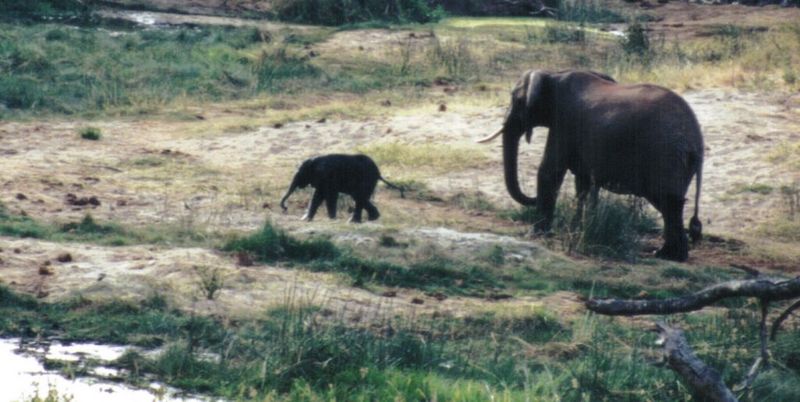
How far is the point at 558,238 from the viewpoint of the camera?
13.4 meters

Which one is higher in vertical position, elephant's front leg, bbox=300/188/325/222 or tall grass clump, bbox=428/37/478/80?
elephant's front leg, bbox=300/188/325/222

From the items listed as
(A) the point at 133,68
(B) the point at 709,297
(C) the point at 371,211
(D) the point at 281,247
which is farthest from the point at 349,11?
(B) the point at 709,297

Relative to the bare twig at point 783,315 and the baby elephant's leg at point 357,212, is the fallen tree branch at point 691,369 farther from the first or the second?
the baby elephant's leg at point 357,212

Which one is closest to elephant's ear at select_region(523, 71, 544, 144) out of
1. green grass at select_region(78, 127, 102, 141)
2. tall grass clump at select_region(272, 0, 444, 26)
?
green grass at select_region(78, 127, 102, 141)

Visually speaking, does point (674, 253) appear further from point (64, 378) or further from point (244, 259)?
point (64, 378)

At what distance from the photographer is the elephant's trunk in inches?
577

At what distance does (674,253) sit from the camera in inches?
524

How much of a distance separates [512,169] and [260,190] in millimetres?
2652

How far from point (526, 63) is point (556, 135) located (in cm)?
1106

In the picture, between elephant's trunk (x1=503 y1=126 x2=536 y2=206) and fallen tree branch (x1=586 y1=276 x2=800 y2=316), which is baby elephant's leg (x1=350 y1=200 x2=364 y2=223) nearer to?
elephant's trunk (x1=503 y1=126 x2=536 y2=206)

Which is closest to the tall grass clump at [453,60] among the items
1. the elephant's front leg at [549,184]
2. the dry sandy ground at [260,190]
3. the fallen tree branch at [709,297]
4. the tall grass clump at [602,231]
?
the dry sandy ground at [260,190]

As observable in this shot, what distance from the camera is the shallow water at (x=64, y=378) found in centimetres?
830

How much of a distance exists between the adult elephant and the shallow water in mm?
5395

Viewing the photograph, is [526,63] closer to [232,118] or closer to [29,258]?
[232,118]
